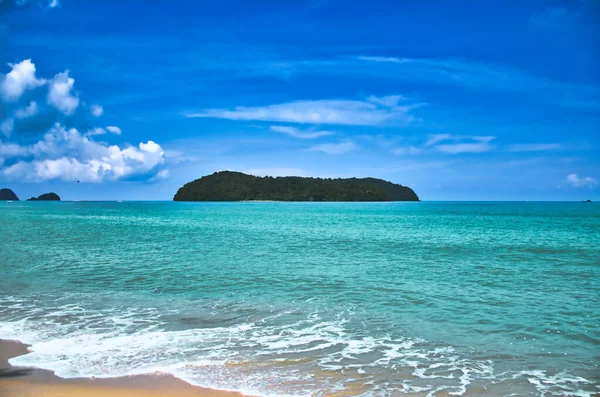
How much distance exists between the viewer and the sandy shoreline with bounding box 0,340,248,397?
6.55 m

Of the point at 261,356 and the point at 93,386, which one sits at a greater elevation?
the point at 93,386

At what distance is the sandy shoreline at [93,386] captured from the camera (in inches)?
258

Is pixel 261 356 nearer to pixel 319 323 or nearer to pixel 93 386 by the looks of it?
pixel 319 323

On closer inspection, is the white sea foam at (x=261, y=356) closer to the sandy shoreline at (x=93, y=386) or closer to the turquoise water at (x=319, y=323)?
the turquoise water at (x=319, y=323)

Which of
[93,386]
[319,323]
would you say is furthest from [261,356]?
[93,386]

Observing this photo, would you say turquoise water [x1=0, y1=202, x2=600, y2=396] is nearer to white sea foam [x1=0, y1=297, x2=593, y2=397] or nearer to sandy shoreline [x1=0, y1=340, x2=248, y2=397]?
white sea foam [x1=0, y1=297, x2=593, y2=397]

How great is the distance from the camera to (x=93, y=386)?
271 inches

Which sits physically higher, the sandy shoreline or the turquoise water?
the sandy shoreline

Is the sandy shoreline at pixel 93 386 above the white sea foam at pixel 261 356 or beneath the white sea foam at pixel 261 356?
above

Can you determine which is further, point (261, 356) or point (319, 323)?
point (319, 323)

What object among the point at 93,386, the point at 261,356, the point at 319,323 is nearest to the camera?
the point at 93,386

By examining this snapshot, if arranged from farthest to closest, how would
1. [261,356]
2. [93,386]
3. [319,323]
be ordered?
[319,323] < [261,356] < [93,386]

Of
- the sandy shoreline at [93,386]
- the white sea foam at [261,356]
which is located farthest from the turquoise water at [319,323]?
the sandy shoreline at [93,386]

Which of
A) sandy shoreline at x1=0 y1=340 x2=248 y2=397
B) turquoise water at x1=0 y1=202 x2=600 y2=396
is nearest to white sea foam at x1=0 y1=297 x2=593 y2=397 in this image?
turquoise water at x1=0 y1=202 x2=600 y2=396
